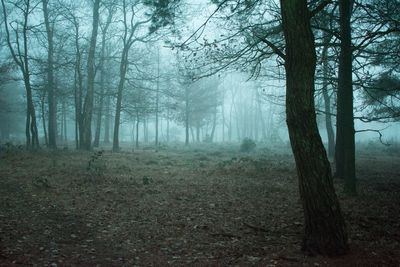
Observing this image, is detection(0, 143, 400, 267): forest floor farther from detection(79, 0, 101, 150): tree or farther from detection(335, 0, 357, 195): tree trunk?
detection(79, 0, 101, 150): tree

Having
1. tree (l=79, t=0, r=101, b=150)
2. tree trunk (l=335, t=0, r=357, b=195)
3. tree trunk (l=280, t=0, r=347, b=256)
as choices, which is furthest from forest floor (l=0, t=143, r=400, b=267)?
tree (l=79, t=0, r=101, b=150)

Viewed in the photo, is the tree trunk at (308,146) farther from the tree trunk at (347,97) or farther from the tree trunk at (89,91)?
the tree trunk at (89,91)

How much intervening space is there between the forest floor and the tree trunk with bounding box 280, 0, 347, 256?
1.22 feet

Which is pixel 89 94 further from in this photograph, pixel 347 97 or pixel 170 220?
pixel 347 97

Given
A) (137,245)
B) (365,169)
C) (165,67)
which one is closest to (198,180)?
(137,245)

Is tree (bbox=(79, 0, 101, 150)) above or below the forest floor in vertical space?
above

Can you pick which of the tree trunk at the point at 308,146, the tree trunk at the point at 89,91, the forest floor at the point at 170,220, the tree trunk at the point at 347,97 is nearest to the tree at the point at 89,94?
the tree trunk at the point at 89,91

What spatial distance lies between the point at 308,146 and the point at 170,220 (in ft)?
12.6

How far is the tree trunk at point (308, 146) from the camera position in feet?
17.3

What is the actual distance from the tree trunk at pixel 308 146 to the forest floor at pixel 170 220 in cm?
37

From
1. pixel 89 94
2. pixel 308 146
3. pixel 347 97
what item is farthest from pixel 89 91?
pixel 308 146

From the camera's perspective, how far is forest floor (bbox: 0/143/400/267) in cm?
554

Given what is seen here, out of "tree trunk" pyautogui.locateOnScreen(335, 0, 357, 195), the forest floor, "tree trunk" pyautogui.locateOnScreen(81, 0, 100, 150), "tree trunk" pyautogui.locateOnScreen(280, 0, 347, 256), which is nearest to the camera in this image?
"tree trunk" pyautogui.locateOnScreen(280, 0, 347, 256)

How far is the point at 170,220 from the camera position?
7691mm
